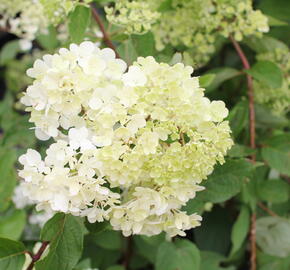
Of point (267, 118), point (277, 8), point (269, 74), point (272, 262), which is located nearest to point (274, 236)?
point (272, 262)

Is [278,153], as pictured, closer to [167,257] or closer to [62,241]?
[167,257]

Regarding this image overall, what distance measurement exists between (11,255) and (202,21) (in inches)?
28.1

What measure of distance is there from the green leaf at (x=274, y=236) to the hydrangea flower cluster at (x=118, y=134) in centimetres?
72

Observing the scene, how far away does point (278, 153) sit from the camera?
1.42 meters

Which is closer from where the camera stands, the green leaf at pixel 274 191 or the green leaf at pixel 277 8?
the green leaf at pixel 274 191

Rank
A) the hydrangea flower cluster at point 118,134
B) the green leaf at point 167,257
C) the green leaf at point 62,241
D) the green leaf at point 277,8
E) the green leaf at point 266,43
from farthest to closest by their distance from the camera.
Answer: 1. the green leaf at point 277,8
2. the green leaf at point 266,43
3. the green leaf at point 167,257
4. the green leaf at point 62,241
5. the hydrangea flower cluster at point 118,134

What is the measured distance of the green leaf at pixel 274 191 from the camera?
1519 millimetres

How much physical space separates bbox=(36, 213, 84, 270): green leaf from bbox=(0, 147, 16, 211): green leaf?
48cm

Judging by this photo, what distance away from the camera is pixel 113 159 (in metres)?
0.81

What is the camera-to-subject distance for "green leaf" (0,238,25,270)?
1.00m

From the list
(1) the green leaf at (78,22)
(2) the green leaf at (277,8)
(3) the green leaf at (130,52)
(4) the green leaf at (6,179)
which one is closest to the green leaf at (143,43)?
(3) the green leaf at (130,52)

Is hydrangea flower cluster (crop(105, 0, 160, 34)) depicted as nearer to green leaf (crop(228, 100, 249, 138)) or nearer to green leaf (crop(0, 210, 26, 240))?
green leaf (crop(228, 100, 249, 138))

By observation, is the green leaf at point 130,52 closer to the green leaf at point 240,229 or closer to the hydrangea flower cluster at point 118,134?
the hydrangea flower cluster at point 118,134

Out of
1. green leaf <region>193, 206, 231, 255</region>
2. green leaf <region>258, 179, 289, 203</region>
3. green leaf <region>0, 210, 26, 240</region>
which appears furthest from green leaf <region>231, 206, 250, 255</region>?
green leaf <region>0, 210, 26, 240</region>
